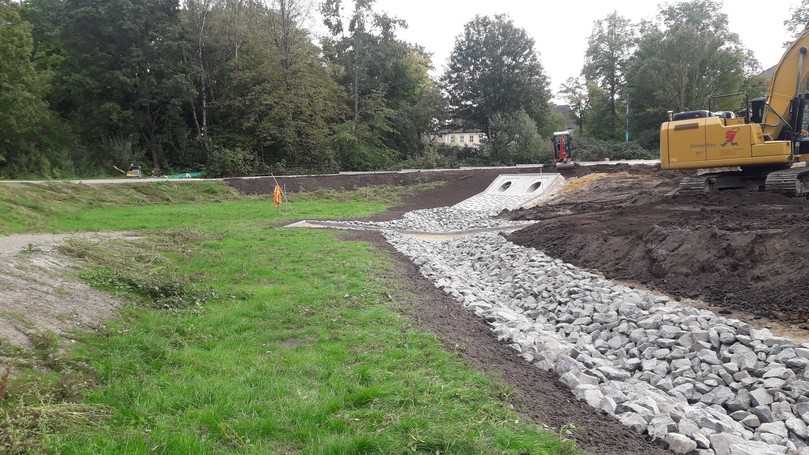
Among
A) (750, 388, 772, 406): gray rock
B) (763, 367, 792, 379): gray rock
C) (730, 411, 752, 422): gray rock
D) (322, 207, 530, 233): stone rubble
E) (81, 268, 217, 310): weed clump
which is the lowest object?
(730, 411, 752, 422): gray rock

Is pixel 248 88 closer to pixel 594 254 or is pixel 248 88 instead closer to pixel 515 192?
pixel 515 192

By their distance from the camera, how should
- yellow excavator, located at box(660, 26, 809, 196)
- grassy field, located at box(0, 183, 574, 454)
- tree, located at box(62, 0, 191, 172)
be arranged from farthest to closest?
tree, located at box(62, 0, 191, 172)
yellow excavator, located at box(660, 26, 809, 196)
grassy field, located at box(0, 183, 574, 454)

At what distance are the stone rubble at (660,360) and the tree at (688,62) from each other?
128 feet

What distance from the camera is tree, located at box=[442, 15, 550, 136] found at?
164ft

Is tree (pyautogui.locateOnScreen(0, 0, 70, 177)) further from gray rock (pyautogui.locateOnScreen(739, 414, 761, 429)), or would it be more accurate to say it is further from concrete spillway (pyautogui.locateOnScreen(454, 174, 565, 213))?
gray rock (pyautogui.locateOnScreen(739, 414, 761, 429))

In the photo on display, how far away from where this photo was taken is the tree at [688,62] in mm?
40844

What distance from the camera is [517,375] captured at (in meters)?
5.36

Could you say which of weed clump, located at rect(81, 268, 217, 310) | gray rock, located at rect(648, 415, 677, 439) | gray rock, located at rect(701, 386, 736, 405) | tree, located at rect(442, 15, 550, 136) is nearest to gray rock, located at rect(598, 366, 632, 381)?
gray rock, located at rect(701, 386, 736, 405)

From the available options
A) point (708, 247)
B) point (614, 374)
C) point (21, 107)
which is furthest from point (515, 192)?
point (21, 107)

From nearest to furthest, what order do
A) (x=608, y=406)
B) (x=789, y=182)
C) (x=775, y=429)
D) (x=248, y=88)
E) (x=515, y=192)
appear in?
(x=775, y=429) → (x=608, y=406) → (x=789, y=182) → (x=515, y=192) → (x=248, y=88)

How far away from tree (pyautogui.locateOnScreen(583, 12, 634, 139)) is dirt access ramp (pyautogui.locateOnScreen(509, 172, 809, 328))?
3912 centimetres

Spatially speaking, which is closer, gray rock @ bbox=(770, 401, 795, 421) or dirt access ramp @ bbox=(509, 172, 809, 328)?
gray rock @ bbox=(770, 401, 795, 421)

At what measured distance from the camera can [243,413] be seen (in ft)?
13.4

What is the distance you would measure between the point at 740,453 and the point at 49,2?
53547 mm
